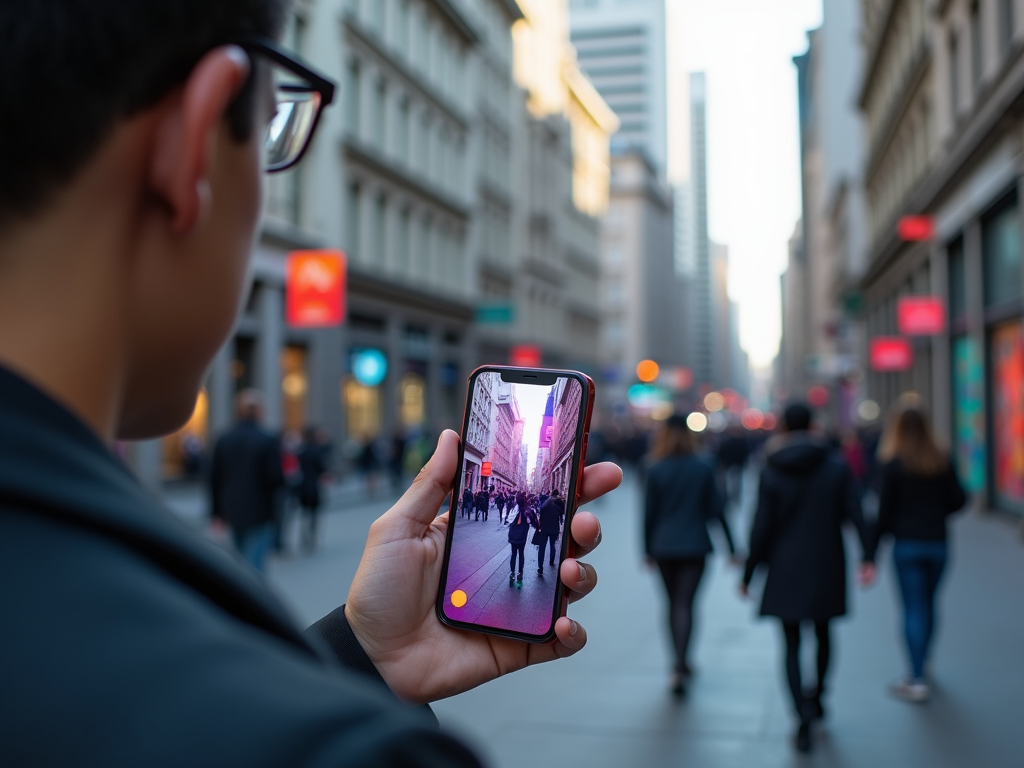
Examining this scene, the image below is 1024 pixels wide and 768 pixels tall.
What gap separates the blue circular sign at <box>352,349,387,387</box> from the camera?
31.6 m

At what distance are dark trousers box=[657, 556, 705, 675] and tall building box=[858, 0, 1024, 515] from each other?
35.8 ft

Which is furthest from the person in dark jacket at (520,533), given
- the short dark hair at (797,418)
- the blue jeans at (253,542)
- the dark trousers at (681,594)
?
the blue jeans at (253,542)

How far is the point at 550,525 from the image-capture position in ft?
6.27

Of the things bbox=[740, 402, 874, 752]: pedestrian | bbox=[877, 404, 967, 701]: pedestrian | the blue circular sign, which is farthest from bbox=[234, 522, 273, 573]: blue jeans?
the blue circular sign

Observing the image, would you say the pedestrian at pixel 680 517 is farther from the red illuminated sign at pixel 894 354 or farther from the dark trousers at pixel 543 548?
the red illuminated sign at pixel 894 354

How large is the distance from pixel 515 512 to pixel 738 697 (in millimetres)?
5955

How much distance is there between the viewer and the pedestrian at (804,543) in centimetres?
652

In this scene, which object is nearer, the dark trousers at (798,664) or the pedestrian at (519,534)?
the pedestrian at (519,534)

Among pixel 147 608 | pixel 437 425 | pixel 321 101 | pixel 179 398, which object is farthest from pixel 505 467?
pixel 437 425

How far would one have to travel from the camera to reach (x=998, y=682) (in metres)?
7.48

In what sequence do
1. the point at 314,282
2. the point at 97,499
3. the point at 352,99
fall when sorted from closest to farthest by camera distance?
1. the point at 97,499
2. the point at 314,282
3. the point at 352,99

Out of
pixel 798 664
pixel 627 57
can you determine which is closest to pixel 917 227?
pixel 798 664

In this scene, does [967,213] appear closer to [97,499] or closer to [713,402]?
[97,499]

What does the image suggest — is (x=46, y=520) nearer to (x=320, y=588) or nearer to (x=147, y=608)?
(x=147, y=608)
